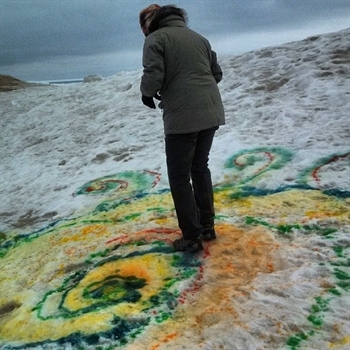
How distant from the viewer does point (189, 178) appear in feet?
12.8

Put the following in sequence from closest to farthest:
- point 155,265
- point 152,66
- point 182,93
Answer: point 152,66 < point 182,93 < point 155,265

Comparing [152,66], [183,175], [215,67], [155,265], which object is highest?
[152,66]

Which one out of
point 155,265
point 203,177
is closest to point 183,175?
point 203,177

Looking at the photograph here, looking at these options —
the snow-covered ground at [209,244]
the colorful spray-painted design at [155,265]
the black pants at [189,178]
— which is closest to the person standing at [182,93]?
the black pants at [189,178]

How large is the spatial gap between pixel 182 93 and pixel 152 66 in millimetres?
323

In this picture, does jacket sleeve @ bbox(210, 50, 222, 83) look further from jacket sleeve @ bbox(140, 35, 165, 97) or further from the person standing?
jacket sleeve @ bbox(140, 35, 165, 97)

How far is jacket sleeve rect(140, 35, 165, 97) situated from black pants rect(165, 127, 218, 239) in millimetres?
414

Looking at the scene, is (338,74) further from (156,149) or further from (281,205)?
(281,205)

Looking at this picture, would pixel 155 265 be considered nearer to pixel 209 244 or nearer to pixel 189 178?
pixel 209 244

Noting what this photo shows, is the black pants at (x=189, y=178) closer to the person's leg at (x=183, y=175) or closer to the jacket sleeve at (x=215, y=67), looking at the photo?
the person's leg at (x=183, y=175)

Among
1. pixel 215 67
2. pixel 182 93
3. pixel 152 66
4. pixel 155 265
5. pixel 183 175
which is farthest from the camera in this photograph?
pixel 215 67

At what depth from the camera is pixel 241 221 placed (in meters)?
4.59

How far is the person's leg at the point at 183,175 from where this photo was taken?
12.3ft

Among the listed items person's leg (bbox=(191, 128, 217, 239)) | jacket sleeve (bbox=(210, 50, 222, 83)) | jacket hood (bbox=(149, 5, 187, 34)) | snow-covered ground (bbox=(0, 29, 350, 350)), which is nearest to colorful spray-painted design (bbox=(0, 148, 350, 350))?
snow-covered ground (bbox=(0, 29, 350, 350))
